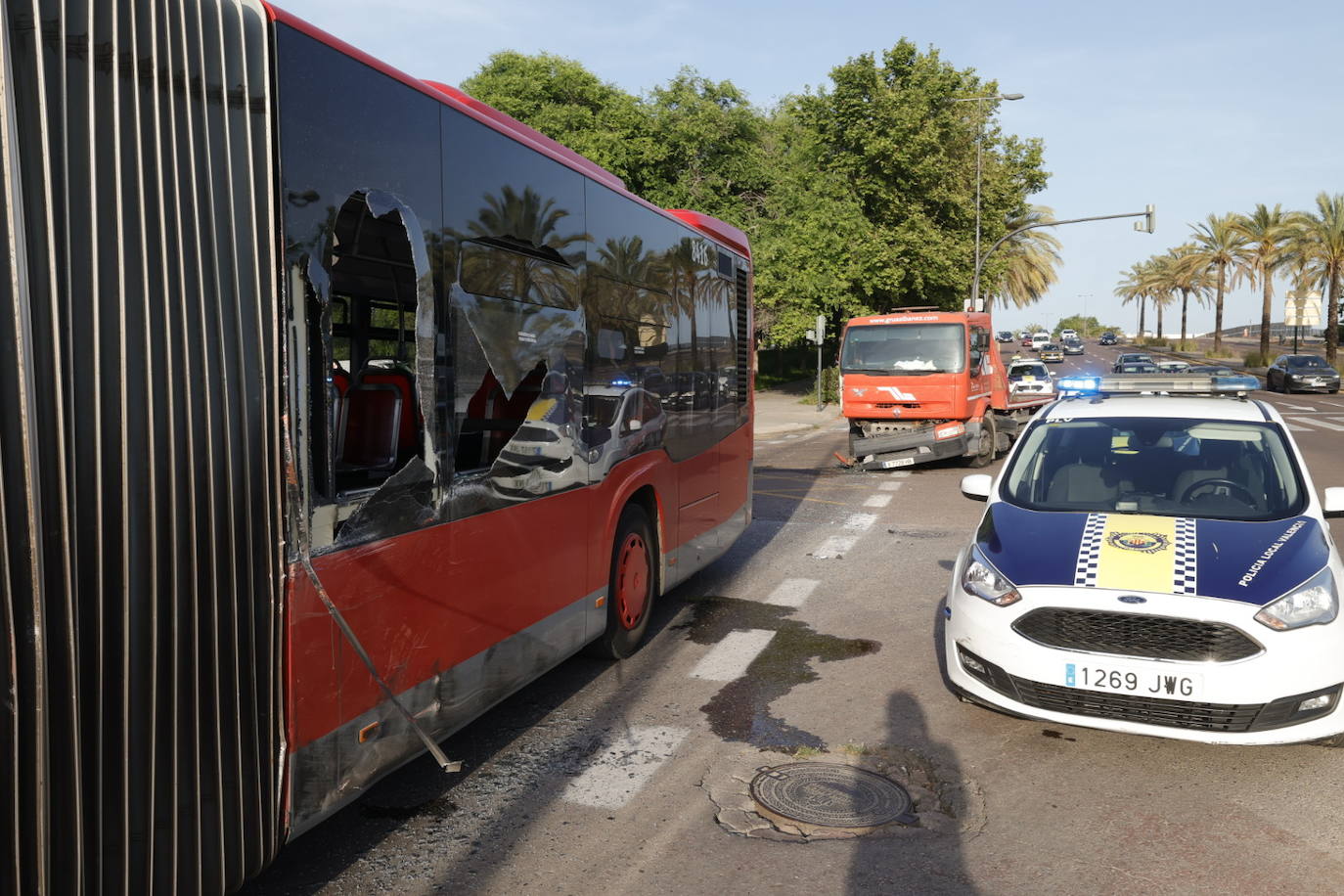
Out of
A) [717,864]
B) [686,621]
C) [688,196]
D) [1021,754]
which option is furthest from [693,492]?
[688,196]

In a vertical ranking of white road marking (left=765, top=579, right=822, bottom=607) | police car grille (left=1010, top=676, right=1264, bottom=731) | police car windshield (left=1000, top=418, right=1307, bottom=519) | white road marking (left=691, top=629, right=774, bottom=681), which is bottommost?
white road marking (left=765, top=579, right=822, bottom=607)

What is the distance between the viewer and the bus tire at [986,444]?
60.1ft

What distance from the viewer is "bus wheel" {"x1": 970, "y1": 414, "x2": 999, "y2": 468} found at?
18.4 metres

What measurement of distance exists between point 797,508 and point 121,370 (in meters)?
11.0

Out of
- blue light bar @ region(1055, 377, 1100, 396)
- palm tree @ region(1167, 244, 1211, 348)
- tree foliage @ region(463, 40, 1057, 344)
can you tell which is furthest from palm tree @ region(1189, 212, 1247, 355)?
blue light bar @ region(1055, 377, 1100, 396)

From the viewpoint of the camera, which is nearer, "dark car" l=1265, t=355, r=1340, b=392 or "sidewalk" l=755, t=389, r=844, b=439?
"sidewalk" l=755, t=389, r=844, b=439

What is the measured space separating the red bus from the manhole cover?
1.22 meters

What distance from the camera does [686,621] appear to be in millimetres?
7586

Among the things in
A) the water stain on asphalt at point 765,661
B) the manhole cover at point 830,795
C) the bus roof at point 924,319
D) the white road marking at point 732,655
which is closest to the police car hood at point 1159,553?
the manhole cover at point 830,795

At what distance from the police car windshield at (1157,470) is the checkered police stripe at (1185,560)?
0.29 m

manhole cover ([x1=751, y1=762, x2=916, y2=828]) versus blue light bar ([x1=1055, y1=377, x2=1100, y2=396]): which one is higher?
blue light bar ([x1=1055, y1=377, x2=1100, y2=396])

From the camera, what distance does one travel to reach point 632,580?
6.50 m

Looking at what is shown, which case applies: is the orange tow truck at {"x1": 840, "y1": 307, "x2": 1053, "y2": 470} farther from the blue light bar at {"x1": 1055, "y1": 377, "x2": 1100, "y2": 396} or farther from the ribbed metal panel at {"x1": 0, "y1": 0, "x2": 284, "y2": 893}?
the ribbed metal panel at {"x1": 0, "y1": 0, "x2": 284, "y2": 893}

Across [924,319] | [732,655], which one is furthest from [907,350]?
[732,655]
